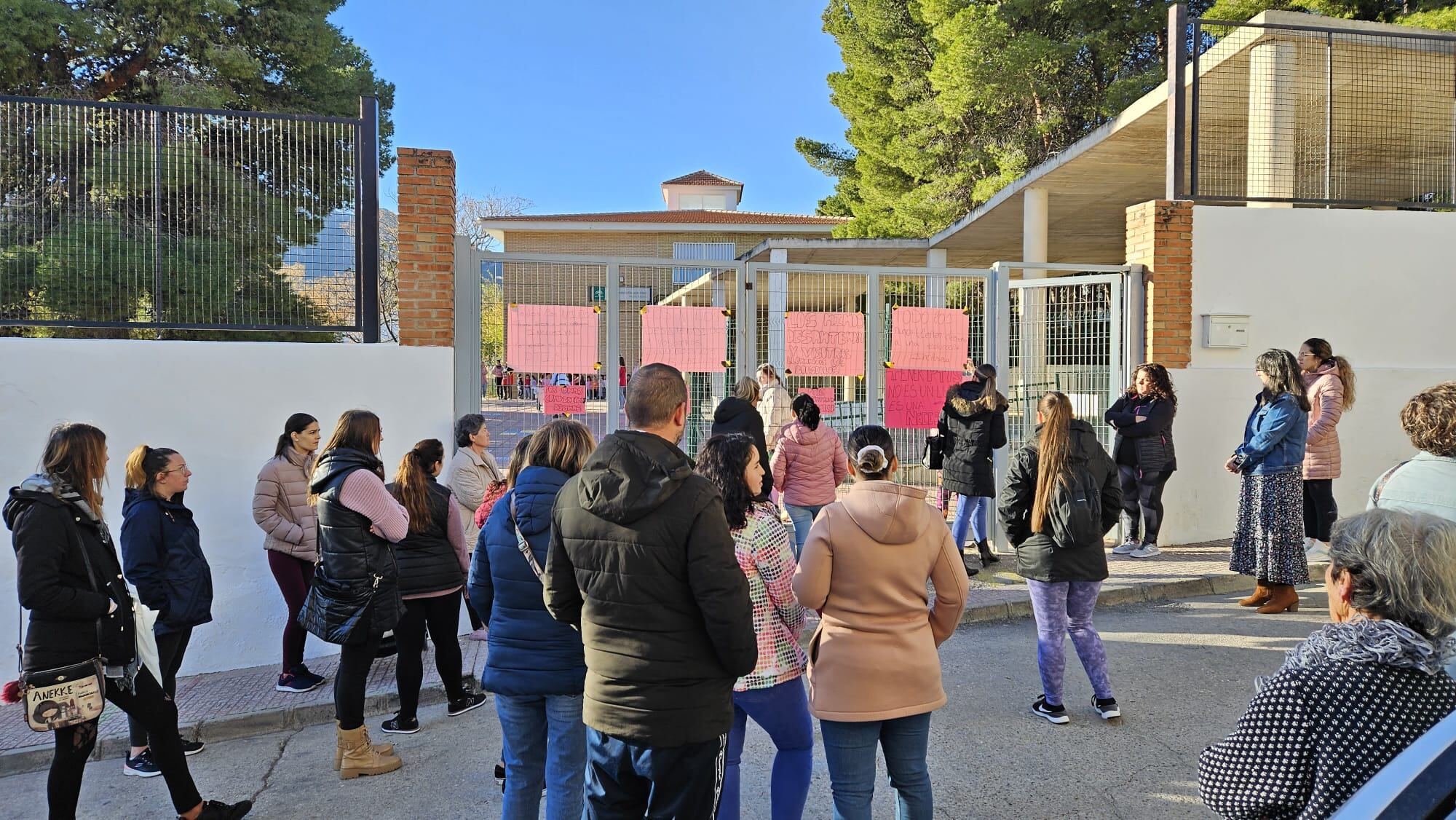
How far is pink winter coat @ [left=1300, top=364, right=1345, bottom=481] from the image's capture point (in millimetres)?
6891

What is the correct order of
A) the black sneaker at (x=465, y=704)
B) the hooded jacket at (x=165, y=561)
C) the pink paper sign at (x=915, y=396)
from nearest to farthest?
1. the hooded jacket at (x=165, y=561)
2. the black sneaker at (x=465, y=704)
3. the pink paper sign at (x=915, y=396)

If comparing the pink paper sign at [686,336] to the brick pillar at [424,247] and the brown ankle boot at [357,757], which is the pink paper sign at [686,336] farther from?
the brown ankle boot at [357,757]

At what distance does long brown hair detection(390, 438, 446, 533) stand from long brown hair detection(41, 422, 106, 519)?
1.27 meters

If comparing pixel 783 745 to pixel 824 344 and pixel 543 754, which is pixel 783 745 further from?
pixel 824 344

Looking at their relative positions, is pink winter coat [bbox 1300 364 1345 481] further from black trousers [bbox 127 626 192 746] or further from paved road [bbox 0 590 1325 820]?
black trousers [bbox 127 626 192 746]

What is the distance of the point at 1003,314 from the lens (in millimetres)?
8656

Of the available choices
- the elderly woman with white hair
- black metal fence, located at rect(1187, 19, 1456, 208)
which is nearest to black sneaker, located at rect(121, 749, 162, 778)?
the elderly woman with white hair

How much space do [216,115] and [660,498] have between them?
559 cm

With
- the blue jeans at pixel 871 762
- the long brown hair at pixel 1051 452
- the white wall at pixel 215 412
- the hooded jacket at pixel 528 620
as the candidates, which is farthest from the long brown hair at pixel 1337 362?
the white wall at pixel 215 412

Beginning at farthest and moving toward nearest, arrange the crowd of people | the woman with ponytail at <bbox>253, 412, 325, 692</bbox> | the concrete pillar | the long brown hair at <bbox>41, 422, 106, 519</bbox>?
the concrete pillar
the woman with ponytail at <bbox>253, 412, 325, 692</bbox>
the long brown hair at <bbox>41, 422, 106, 519</bbox>
the crowd of people

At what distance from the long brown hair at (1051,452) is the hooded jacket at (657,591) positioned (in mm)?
2406

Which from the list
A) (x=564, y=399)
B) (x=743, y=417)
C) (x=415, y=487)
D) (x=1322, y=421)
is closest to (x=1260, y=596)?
(x=1322, y=421)

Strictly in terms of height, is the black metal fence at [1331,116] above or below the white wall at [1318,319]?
above

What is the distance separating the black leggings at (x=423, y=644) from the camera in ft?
15.0
